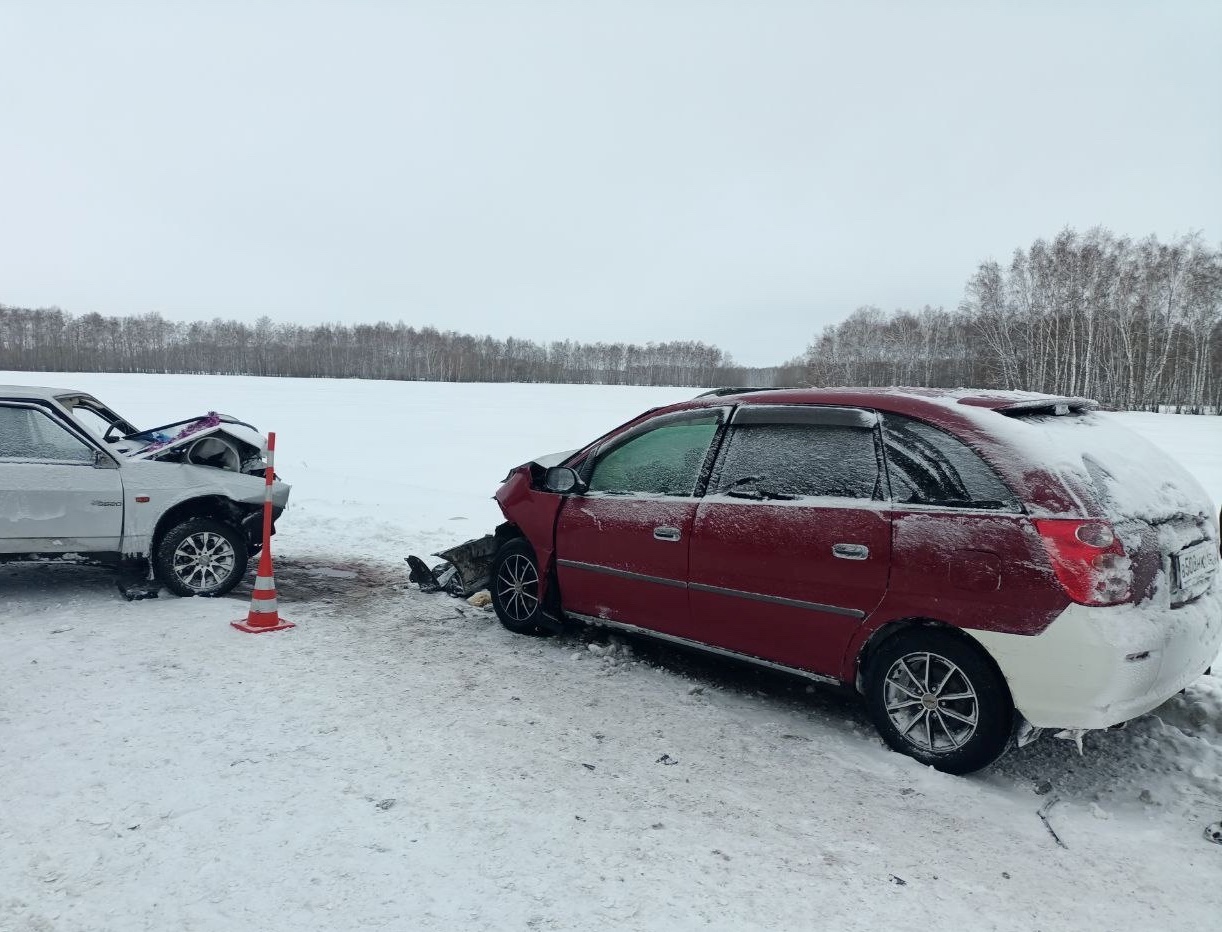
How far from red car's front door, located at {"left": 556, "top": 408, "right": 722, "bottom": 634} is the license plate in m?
2.32

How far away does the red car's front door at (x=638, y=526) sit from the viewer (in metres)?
4.41

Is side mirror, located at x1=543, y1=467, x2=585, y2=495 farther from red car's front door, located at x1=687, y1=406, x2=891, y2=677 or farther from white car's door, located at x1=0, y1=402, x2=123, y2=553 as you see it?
white car's door, located at x1=0, y1=402, x2=123, y2=553

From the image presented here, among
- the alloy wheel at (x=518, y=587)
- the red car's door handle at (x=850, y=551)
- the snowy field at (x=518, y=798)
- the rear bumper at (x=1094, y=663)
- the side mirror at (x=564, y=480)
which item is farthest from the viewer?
the alloy wheel at (x=518, y=587)

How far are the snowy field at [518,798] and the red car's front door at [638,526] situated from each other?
434mm

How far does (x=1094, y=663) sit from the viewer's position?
2.98m

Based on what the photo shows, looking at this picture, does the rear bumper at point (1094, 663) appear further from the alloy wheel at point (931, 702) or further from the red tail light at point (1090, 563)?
the alloy wheel at point (931, 702)

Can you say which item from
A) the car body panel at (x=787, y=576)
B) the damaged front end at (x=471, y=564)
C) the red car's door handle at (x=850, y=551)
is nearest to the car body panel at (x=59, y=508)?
the damaged front end at (x=471, y=564)

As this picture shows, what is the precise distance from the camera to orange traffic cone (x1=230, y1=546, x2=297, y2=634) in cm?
524

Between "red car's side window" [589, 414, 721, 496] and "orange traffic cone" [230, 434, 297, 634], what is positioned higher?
"red car's side window" [589, 414, 721, 496]

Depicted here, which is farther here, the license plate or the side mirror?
the side mirror

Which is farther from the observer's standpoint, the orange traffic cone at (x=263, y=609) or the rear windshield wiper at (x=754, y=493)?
the orange traffic cone at (x=263, y=609)

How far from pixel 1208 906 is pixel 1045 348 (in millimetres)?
54203

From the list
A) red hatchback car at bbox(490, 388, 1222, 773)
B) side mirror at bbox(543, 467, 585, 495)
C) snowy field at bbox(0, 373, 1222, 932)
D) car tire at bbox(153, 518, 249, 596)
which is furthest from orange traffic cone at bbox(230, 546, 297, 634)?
red hatchback car at bbox(490, 388, 1222, 773)

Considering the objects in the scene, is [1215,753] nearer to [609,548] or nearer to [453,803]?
[609,548]
